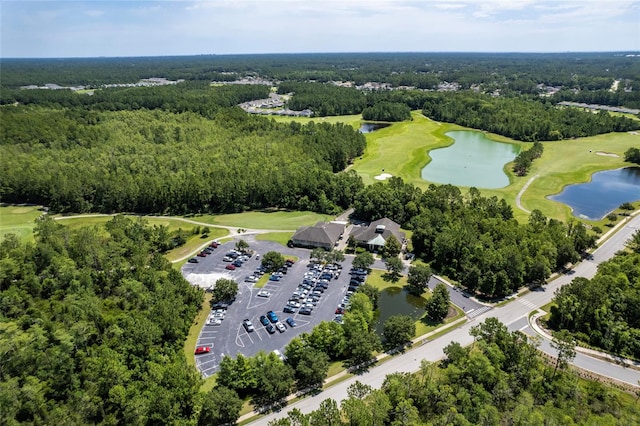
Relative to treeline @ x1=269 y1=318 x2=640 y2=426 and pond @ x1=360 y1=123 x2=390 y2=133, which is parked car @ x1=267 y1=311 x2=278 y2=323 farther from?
pond @ x1=360 y1=123 x2=390 y2=133

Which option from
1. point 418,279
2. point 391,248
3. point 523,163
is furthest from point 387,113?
point 418,279

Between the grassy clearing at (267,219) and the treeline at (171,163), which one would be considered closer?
the grassy clearing at (267,219)

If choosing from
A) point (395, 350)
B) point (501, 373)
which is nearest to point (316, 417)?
point (395, 350)

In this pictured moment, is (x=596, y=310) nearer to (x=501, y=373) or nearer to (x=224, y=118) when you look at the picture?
(x=501, y=373)

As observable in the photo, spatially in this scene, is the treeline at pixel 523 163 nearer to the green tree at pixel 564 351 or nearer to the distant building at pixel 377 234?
the distant building at pixel 377 234

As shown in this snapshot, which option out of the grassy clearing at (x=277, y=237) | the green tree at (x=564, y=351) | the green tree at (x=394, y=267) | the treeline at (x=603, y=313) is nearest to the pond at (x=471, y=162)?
the grassy clearing at (x=277, y=237)

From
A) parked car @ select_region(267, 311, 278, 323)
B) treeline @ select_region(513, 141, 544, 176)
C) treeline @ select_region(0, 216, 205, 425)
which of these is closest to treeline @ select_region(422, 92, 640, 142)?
treeline @ select_region(513, 141, 544, 176)
